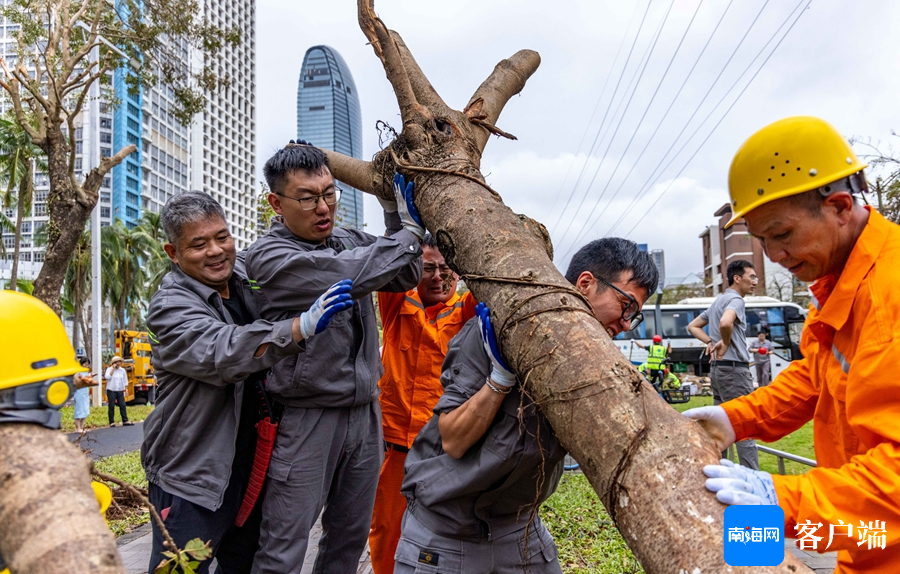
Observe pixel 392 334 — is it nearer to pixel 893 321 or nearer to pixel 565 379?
pixel 565 379

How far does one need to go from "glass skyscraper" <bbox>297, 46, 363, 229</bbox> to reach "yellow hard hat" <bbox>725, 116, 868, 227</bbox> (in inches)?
1032

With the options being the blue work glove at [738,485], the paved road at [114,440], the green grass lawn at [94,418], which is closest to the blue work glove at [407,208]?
the blue work glove at [738,485]

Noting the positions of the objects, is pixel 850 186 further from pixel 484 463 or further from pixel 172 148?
pixel 172 148

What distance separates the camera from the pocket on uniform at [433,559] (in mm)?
1896

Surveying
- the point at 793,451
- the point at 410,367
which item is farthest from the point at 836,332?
the point at 793,451

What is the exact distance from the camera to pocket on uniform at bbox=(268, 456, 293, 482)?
2416mm

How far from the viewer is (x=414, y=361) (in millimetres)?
3338

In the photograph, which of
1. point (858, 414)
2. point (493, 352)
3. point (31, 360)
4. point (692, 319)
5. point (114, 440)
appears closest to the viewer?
point (31, 360)

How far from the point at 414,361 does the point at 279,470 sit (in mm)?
Answer: 1086

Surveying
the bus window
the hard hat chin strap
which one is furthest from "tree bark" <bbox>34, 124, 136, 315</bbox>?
the bus window

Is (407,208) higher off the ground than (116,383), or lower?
higher

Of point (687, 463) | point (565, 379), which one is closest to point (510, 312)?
point (565, 379)

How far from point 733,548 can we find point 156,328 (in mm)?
2164

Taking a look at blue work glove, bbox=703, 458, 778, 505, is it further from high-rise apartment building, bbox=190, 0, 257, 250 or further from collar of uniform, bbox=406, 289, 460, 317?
Result: high-rise apartment building, bbox=190, 0, 257, 250
